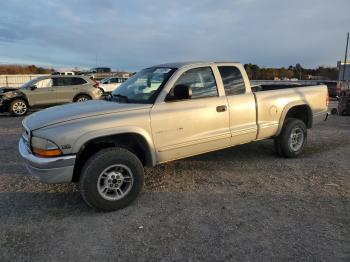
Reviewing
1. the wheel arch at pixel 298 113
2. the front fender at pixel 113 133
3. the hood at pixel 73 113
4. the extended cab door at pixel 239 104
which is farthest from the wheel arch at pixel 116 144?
the wheel arch at pixel 298 113

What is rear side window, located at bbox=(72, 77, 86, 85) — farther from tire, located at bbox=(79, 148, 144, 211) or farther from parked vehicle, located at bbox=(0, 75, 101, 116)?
tire, located at bbox=(79, 148, 144, 211)

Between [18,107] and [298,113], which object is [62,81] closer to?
[18,107]

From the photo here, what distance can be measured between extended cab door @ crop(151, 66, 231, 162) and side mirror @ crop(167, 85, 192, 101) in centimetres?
5

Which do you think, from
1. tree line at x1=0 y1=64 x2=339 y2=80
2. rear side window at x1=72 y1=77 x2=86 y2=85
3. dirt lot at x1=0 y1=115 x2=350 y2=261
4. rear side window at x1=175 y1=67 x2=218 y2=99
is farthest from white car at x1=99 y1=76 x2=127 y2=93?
tree line at x1=0 y1=64 x2=339 y2=80

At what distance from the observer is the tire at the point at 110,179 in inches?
147

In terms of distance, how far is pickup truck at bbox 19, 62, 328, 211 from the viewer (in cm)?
367

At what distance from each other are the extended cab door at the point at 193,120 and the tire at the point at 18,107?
11432 millimetres

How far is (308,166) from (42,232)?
434 centimetres

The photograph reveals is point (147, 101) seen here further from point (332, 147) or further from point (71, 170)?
point (332, 147)

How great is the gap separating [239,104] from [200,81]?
749mm

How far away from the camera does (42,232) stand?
3482mm

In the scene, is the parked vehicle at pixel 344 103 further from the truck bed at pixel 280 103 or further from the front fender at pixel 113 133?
the front fender at pixel 113 133

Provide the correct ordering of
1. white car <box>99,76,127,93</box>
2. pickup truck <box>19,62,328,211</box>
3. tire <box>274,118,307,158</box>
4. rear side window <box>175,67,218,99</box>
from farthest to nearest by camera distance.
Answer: white car <box>99,76,127,93</box>, tire <box>274,118,307,158</box>, rear side window <box>175,67,218,99</box>, pickup truck <box>19,62,328,211</box>

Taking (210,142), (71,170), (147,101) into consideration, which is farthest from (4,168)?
(210,142)
